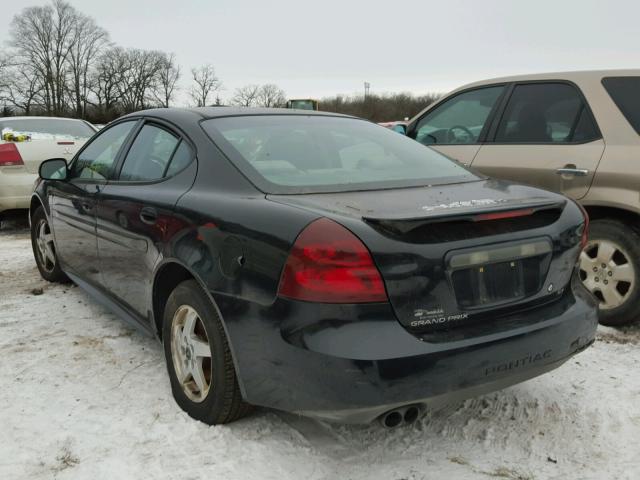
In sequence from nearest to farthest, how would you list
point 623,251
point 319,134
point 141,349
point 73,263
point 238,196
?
point 238,196 → point 319,134 → point 141,349 → point 623,251 → point 73,263

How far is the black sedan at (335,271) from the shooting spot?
6.81ft

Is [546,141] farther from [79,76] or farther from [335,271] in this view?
[79,76]

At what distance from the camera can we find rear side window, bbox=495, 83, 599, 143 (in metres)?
4.17

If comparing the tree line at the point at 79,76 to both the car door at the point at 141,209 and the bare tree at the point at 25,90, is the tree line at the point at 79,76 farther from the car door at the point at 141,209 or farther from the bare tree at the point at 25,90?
the car door at the point at 141,209

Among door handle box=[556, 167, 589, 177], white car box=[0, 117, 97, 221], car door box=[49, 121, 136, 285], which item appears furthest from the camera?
white car box=[0, 117, 97, 221]

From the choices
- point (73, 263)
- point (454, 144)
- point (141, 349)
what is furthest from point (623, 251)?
point (73, 263)

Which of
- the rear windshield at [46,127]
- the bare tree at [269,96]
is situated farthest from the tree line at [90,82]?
the rear windshield at [46,127]

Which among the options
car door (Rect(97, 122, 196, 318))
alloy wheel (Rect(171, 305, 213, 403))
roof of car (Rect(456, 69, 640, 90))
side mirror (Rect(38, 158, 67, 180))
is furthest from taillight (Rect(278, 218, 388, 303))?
roof of car (Rect(456, 69, 640, 90))

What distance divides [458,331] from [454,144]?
3015 millimetres

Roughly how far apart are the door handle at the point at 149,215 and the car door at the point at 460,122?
2641 mm

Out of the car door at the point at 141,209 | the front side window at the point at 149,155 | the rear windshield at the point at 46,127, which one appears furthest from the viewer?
the rear windshield at the point at 46,127

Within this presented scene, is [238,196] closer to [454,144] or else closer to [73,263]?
[73,263]

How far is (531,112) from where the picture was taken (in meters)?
4.52

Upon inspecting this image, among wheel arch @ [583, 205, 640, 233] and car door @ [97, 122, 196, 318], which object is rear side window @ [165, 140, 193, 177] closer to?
car door @ [97, 122, 196, 318]
